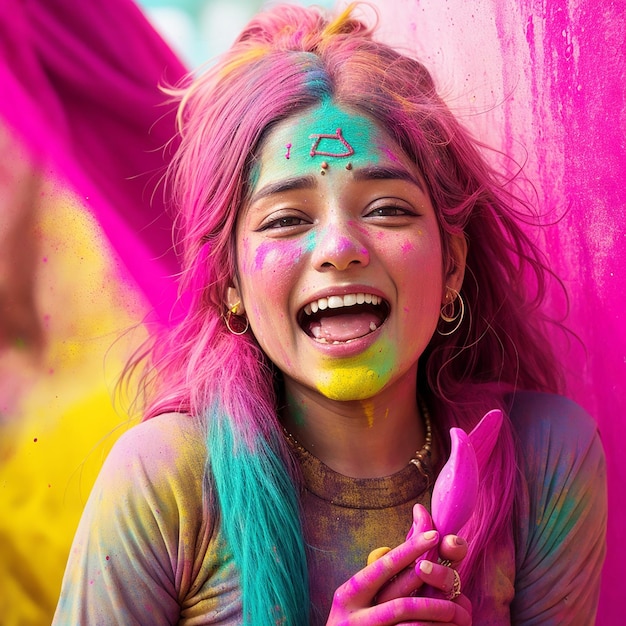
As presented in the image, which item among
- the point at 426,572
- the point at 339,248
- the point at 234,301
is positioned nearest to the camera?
the point at 426,572

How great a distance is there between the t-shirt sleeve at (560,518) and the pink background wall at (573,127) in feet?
0.84

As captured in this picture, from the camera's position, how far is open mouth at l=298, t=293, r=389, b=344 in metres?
1.47

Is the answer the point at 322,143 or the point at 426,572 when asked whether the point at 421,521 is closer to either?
the point at 426,572

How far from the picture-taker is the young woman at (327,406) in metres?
1.45

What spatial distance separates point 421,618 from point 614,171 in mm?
954

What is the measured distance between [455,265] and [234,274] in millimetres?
399

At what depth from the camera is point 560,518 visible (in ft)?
5.47

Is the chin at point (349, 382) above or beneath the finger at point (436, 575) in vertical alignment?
above

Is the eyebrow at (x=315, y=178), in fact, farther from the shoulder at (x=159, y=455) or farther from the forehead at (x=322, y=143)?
the shoulder at (x=159, y=455)

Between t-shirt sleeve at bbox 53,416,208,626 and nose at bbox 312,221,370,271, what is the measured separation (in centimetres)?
39

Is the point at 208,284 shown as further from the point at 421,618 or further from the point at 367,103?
the point at 421,618

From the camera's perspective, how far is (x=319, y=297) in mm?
1473

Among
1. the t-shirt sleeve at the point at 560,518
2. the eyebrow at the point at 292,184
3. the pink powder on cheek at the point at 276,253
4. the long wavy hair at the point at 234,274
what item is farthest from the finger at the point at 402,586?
the eyebrow at the point at 292,184

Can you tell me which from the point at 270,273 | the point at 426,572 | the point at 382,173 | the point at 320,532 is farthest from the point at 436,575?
the point at 382,173
